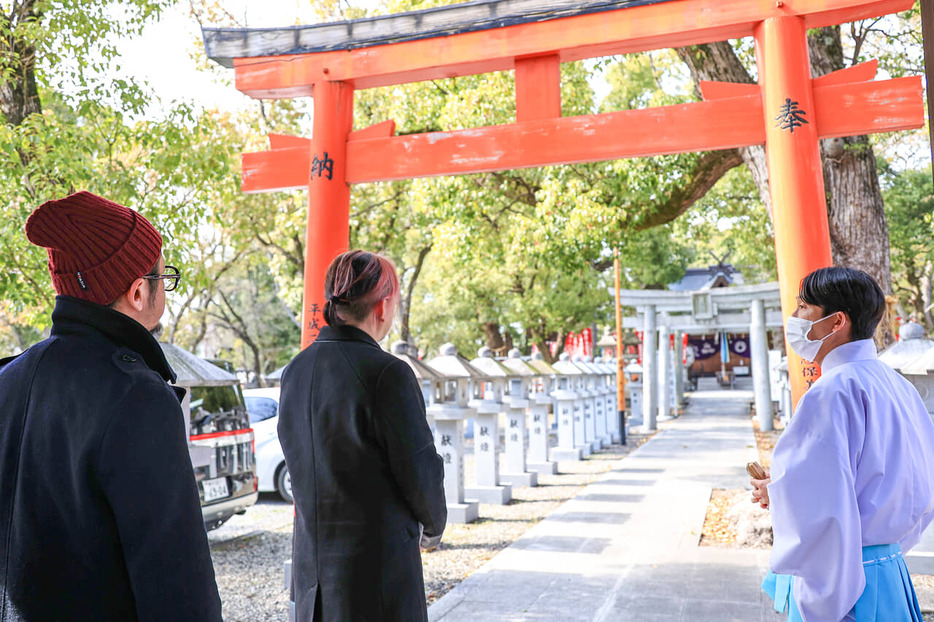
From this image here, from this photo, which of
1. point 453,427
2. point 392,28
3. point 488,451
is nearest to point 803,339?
point 392,28

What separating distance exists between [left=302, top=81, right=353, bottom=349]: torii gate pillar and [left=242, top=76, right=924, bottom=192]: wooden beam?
0.11 meters

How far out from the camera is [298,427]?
238 cm

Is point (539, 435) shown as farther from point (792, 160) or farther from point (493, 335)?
point (493, 335)

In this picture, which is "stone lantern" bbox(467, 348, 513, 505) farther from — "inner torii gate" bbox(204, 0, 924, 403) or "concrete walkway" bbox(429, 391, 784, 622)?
"inner torii gate" bbox(204, 0, 924, 403)

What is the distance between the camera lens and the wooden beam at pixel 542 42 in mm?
4434

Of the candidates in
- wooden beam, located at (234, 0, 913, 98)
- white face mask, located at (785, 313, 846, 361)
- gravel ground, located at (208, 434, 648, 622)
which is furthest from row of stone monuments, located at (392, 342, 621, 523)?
wooden beam, located at (234, 0, 913, 98)

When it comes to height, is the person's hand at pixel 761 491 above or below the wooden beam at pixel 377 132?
below

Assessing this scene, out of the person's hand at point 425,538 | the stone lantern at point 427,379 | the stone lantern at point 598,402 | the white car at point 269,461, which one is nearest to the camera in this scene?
the person's hand at point 425,538

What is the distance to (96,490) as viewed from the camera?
132 centimetres

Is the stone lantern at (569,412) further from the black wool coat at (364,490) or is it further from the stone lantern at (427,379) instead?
the black wool coat at (364,490)

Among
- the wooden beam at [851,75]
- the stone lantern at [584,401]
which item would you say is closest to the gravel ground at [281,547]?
the stone lantern at [584,401]

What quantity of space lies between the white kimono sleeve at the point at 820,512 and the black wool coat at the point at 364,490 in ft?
3.31

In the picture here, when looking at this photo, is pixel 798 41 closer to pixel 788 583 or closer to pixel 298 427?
pixel 788 583

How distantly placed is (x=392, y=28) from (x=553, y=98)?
1281 millimetres
